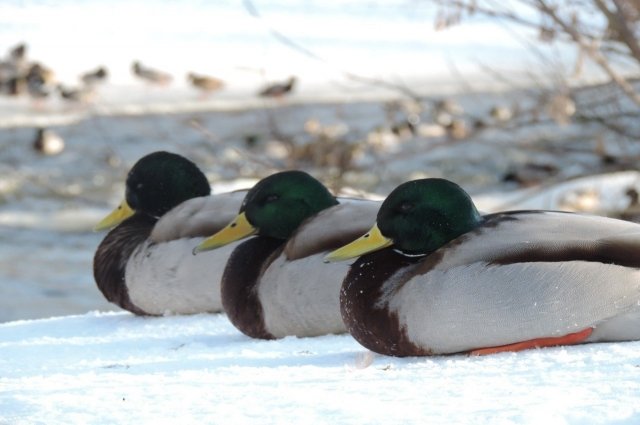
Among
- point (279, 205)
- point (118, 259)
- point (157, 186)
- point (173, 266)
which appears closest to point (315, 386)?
point (279, 205)

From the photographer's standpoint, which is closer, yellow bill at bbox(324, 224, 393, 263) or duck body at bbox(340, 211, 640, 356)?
duck body at bbox(340, 211, 640, 356)

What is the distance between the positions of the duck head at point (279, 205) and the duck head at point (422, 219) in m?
0.91

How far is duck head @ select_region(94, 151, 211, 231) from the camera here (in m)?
5.58

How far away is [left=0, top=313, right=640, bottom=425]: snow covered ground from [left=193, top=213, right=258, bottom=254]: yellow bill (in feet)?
2.12

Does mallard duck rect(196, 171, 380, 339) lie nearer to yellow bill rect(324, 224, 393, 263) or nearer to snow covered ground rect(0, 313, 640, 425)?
snow covered ground rect(0, 313, 640, 425)

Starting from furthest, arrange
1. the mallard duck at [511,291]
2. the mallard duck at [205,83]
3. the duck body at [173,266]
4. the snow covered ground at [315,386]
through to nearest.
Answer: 1. the mallard duck at [205,83]
2. the duck body at [173,266]
3. the mallard duck at [511,291]
4. the snow covered ground at [315,386]

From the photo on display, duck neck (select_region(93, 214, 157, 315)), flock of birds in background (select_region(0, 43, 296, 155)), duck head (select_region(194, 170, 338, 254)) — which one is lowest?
flock of birds in background (select_region(0, 43, 296, 155))

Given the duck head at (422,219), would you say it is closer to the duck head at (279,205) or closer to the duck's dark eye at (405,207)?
the duck's dark eye at (405,207)

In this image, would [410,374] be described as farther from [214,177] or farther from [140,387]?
[214,177]

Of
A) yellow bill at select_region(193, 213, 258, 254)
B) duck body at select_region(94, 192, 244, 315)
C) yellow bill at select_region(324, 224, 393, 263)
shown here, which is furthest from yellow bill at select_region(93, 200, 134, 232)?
yellow bill at select_region(324, 224, 393, 263)

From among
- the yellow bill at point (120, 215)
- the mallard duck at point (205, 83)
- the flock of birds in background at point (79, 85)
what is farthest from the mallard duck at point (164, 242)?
the mallard duck at point (205, 83)

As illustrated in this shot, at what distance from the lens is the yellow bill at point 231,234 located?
15.1ft

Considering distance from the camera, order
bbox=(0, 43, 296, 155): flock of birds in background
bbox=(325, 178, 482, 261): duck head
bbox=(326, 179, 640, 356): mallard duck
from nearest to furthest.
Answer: bbox=(326, 179, 640, 356): mallard duck
bbox=(325, 178, 482, 261): duck head
bbox=(0, 43, 296, 155): flock of birds in background

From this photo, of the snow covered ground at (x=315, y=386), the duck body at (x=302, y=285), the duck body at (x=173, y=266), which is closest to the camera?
the snow covered ground at (x=315, y=386)
